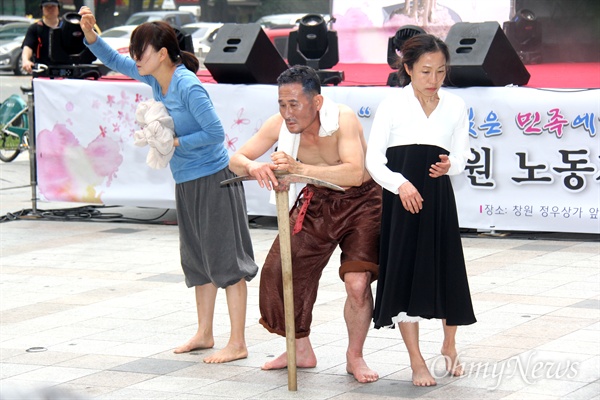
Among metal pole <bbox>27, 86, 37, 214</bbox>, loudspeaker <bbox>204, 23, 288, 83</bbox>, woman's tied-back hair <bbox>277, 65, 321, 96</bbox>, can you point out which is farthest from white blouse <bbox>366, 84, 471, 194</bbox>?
metal pole <bbox>27, 86, 37, 214</bbox>

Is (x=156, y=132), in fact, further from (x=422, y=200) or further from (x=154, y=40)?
(x=422, y=200)

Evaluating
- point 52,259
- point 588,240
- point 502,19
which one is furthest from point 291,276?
point 502,19

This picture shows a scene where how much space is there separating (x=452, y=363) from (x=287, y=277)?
3.08 ft

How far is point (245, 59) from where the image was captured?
31.1 feet

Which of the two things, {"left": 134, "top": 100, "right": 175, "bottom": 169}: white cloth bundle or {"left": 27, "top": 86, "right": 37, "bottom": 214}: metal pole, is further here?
{"left": 27, "top": 86, "right": 37, "bottom": 214}: metal pole

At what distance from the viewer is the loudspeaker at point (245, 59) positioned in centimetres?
955

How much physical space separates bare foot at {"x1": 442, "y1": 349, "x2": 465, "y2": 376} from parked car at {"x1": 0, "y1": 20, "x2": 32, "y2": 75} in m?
22.2

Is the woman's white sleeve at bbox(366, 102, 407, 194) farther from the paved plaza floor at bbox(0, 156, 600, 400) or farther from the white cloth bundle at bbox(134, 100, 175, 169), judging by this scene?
the white cloth bundle at bbox(134, 100, 175, 169)

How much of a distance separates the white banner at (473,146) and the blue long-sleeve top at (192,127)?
3633 mm

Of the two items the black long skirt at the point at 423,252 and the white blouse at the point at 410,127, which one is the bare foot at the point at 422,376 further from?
the white blouse at the point at 410,127

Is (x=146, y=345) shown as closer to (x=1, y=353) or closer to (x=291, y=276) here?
(x=1, y=353)

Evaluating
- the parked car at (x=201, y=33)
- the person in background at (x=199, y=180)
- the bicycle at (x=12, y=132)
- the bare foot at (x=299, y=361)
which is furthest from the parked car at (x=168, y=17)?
the bare foot at (x=299, y=361)

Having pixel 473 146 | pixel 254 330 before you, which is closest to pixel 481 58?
pixel 473 146

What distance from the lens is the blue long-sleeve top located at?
17.7ft
